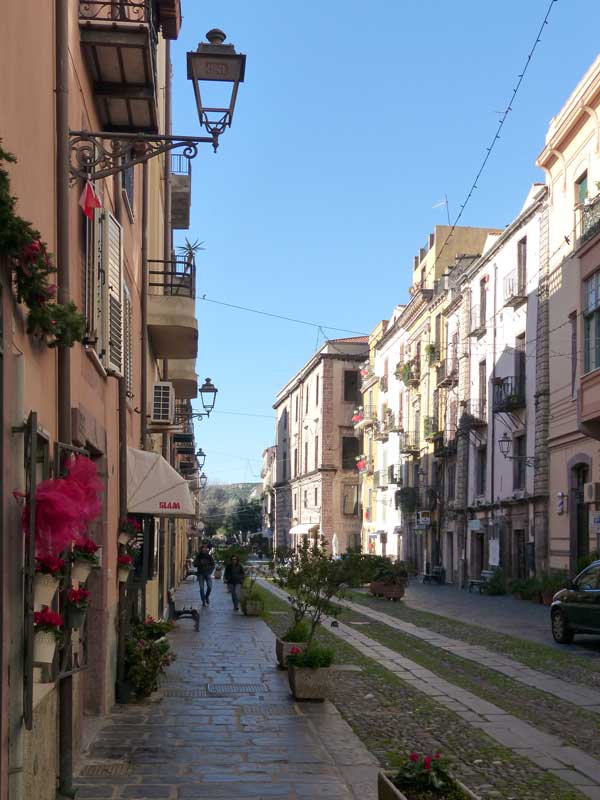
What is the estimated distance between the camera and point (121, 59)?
30.7 feet

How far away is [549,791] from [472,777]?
26.6 inches

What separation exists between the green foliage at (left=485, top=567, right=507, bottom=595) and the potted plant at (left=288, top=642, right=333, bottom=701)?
2554 centimetres

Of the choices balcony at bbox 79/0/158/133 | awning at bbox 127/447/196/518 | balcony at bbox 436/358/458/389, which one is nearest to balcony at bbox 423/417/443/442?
balcony at bbox 436/358/458/389

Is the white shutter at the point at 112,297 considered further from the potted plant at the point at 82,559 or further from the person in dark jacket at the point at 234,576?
the person in dark jacket at the point at 234,576

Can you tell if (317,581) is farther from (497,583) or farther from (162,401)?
(497,583)

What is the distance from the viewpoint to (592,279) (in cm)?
2617

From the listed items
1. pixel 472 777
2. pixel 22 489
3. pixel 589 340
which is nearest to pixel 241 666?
pixel 472 777

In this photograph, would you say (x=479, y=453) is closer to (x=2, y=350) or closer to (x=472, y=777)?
(x=472, y=777)

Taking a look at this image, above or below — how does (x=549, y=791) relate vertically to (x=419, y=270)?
below

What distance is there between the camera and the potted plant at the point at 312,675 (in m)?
12.1

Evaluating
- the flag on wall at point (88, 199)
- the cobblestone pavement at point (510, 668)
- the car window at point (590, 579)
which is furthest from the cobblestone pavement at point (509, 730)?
the flag on wall at point (88, 199)

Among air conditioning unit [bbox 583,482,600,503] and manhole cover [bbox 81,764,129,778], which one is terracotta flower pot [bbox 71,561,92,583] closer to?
manhole cover [bbox 81,764,129,778]

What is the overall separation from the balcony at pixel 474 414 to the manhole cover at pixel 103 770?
3452cm

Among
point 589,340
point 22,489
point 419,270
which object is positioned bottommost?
point 22,489
